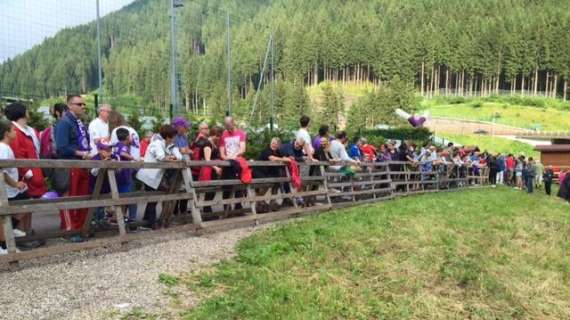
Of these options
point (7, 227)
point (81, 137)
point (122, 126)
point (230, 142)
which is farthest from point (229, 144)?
point (7, 227)

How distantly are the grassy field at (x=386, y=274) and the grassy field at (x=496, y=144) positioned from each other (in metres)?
53.9

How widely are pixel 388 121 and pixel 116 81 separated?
57.7 metres

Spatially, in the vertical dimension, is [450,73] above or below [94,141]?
above

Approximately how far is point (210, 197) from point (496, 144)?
6133 cm

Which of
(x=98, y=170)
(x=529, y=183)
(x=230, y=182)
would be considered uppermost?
(x=98, y=170)

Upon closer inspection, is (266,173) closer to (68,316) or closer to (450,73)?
(68,316)

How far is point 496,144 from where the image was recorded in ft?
210

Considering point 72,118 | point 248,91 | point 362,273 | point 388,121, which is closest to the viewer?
point 362,273

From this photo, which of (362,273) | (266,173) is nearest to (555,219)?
(266,173)

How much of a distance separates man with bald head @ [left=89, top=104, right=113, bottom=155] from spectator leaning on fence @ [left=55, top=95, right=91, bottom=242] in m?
0.24

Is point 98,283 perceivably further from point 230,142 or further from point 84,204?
point 230,142

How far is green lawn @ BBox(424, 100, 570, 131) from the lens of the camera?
273 ft

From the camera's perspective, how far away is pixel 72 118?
6.91m

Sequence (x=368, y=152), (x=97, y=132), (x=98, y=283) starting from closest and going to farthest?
(x=98, y=283) < (x=97, y=132) < (x=368, y=152)
